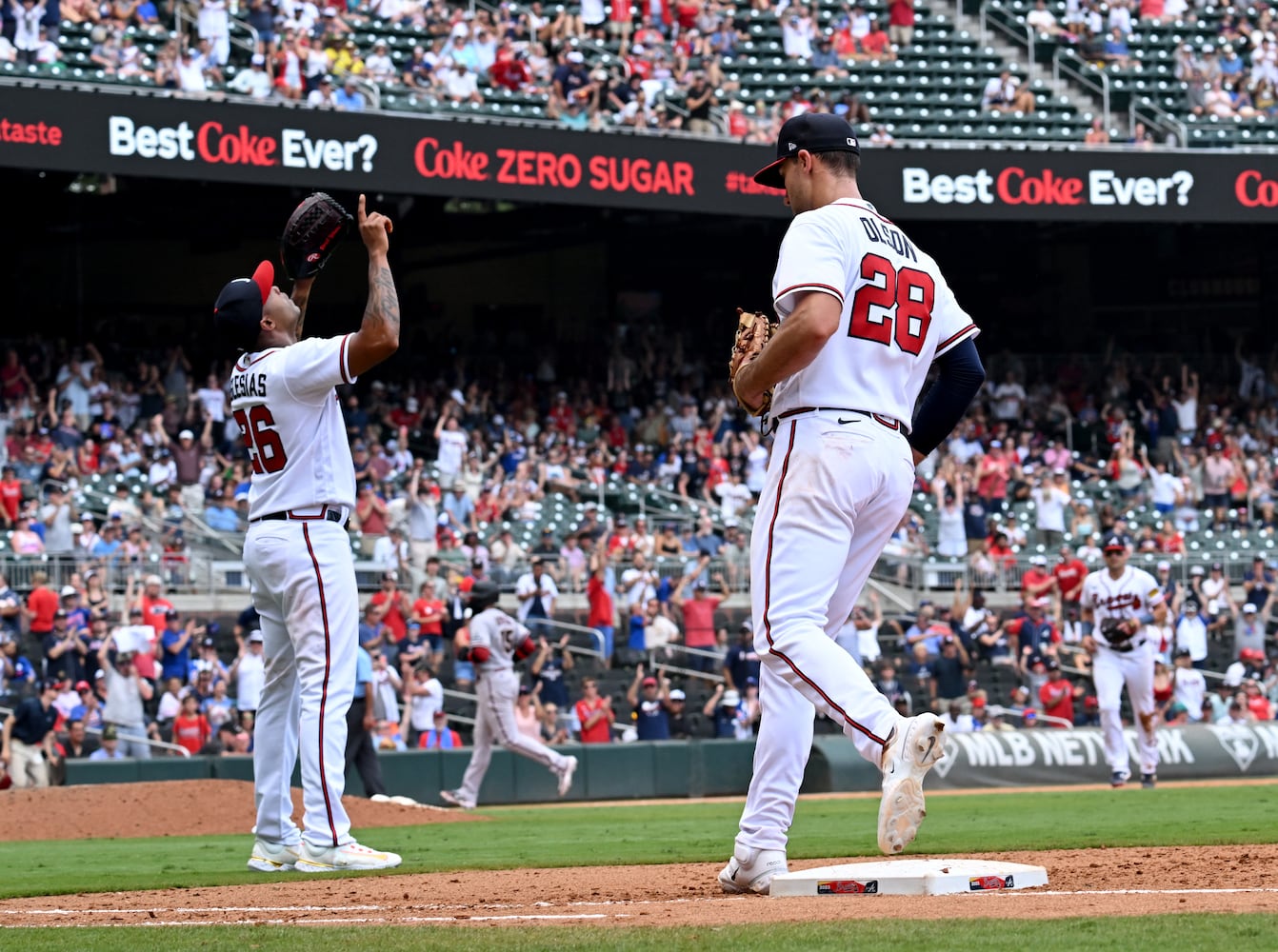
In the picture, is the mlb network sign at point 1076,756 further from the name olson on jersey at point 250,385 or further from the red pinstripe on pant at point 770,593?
the red pinstripe on pant at point 770,593

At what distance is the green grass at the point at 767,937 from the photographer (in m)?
4.30

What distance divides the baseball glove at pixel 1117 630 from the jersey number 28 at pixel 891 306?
29.8 feet

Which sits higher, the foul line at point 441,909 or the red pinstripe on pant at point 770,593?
the red pinstripe on pant at point 770,593

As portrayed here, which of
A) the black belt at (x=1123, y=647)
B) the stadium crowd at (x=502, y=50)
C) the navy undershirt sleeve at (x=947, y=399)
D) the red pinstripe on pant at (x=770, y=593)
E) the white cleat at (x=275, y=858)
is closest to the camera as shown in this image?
the red pinstripe on pant at (x=770, y=593)

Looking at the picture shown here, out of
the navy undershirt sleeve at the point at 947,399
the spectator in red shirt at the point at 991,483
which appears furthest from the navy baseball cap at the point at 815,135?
the spectator in red shirt at the point at 991,483

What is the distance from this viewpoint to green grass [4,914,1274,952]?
4.30m

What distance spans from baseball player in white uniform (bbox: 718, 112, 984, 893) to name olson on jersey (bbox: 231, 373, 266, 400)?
2.18 metres

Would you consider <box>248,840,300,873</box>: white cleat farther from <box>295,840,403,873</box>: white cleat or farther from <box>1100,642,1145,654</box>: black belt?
<box>1100,642,1145,654</box>: black belt

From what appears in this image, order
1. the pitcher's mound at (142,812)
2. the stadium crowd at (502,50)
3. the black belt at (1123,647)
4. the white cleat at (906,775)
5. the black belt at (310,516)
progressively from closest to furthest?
the white cleat at (906,775)
the black belt at (310,516)
the pitcher's mound at (142,812)
the black belt at (1123,647)
the stadium crowd at (502,50)

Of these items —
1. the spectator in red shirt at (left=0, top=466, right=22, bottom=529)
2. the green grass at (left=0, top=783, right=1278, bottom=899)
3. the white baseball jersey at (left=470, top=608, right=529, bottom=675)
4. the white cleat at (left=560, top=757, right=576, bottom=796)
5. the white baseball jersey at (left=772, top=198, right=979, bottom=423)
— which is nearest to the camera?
the white baseball jersey at (left=772, top=198, right=979, bottom=423)

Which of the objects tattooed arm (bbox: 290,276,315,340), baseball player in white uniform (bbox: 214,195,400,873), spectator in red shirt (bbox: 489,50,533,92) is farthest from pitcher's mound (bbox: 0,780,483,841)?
spectator in red shirt (bbox: 489,50,533,92)

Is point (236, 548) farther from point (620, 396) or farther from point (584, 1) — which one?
point (584, 1)

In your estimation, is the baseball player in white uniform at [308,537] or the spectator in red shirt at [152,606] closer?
the baseball player in white uniform at [308,537]

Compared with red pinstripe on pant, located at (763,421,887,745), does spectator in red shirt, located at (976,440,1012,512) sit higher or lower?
higher
